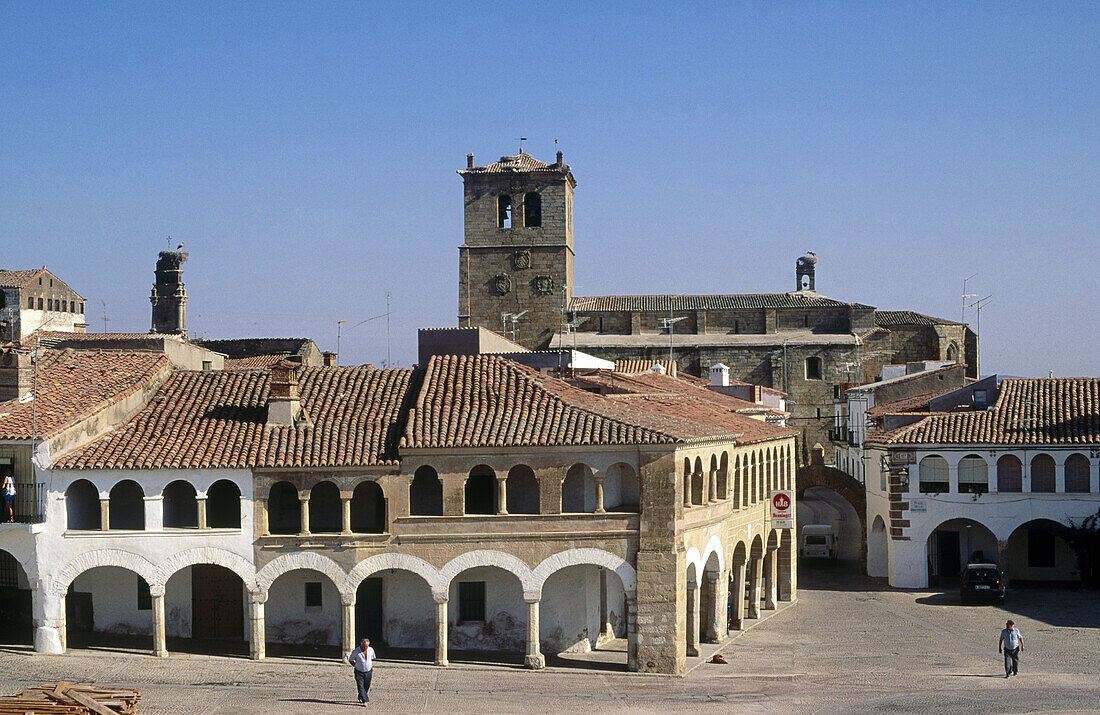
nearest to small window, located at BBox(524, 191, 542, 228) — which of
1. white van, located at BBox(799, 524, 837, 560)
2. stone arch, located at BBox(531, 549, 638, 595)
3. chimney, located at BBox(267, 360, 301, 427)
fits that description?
white van, located at BBox(799, 524, 837, 560)

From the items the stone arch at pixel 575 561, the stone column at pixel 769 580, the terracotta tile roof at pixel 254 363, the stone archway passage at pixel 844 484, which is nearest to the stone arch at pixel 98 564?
the stone arch at pixel 575 561

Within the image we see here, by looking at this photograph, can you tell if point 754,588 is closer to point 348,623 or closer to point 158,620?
point 348,623

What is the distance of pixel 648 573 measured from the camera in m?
27.5

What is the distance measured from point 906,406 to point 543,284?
31769 mm

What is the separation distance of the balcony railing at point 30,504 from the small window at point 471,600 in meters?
9.34

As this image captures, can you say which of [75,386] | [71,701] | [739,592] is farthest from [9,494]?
[739,592]

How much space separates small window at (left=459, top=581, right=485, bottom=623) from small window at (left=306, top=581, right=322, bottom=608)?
10.9ft

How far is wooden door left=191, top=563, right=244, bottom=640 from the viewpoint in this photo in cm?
3064

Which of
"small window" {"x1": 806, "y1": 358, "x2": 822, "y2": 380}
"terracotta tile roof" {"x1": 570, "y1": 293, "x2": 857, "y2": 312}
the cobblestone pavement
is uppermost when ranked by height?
"terracotta tile roof" {"x1": 570, "y1": 293, "x2": 857, "y2": 312}

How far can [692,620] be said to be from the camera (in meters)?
29.7

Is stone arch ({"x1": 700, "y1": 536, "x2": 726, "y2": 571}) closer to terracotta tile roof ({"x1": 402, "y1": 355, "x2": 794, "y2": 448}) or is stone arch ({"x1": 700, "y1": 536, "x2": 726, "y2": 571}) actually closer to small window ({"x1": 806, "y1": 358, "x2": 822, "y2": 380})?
terracotta tile roof ({"x1": 402, "y1": 355, "x2": 794, "y2": 448})

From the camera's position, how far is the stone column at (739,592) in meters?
34.2

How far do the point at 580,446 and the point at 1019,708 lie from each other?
987cm

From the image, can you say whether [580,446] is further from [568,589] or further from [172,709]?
[172,709]
